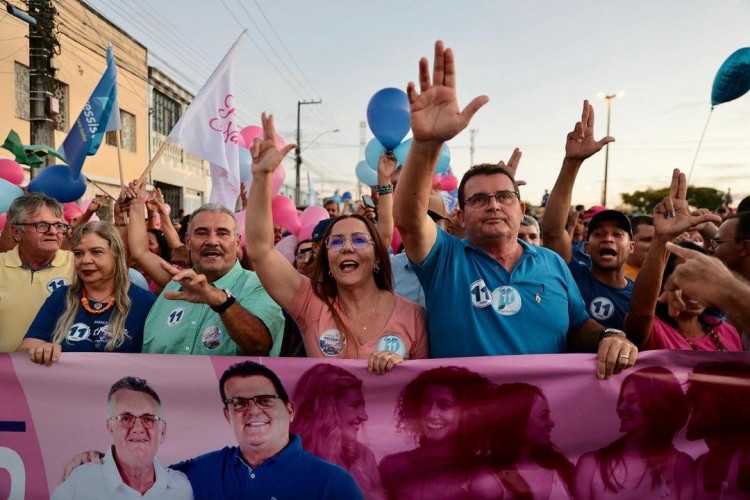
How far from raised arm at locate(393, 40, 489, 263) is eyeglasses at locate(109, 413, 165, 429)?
4.50ft

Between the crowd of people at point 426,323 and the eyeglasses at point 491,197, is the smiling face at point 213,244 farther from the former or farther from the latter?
the eyeglasses at point 491,197

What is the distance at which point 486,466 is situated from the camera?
7.99 ft

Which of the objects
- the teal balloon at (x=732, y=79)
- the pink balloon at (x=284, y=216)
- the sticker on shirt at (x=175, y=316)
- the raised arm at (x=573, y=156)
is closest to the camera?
the sticker on shirt at (x=175, y=316)

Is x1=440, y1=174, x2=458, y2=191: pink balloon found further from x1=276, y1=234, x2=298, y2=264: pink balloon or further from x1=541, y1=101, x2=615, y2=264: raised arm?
x1=541, y1=101, x2=615, y2=264: raised arm

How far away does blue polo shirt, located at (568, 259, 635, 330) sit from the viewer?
10.9ft

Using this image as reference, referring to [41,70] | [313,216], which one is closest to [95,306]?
[313,216]

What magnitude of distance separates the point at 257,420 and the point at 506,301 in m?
1.17

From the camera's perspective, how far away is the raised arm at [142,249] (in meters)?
3.51

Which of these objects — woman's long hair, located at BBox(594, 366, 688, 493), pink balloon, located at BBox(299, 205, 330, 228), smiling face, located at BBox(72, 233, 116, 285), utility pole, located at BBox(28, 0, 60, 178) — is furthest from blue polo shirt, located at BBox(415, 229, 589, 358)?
utility pole, located at BBox(28, 0, 60, 178)

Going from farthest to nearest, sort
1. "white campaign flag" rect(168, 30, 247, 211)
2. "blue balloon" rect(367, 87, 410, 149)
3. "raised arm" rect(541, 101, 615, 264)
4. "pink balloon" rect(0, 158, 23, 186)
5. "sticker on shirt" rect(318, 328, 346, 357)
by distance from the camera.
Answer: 1. "pink balloon" rect(0, 158, 23, 186)
2. "blue balloon" rect(367, 87, 410, 149)
3. "white campaign flag" rect(168, 30, 247, 211)
4. "raised arm" rect(541, 101, 615, 264)
5. "sticker on shirt" rect(318, 328, 346, 357)

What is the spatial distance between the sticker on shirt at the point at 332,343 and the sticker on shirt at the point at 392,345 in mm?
159

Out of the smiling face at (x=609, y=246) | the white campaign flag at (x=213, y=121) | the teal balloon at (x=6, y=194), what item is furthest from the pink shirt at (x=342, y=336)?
the teal balloon at (x=6, y=194)

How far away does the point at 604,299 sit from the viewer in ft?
11.1

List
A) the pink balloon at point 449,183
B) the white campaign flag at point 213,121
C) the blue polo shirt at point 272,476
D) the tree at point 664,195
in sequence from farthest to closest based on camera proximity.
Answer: the tree at point 664,195 → the pink balloon at point 449,183 → the white campaign flag at point 213,121 → the blue polo shirt at point 272,476
